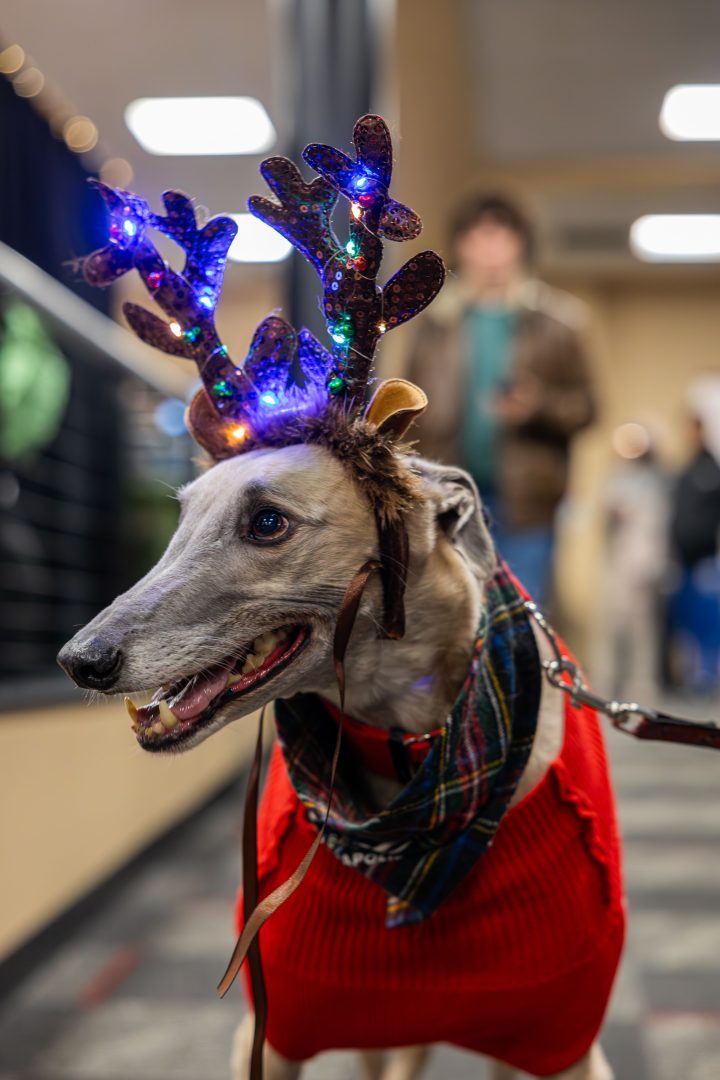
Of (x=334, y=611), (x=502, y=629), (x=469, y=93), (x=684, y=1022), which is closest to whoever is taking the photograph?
(x=334, y=611)

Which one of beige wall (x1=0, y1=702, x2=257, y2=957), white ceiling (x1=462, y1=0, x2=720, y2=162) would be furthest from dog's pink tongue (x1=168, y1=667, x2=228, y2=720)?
white ceiling (x1=462, y1=0, x2=720, y2=162)

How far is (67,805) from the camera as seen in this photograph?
7.10 ft

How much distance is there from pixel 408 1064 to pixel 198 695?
83 cm

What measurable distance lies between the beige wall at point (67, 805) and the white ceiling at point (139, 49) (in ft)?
9.32

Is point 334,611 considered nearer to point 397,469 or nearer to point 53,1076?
point 397,469

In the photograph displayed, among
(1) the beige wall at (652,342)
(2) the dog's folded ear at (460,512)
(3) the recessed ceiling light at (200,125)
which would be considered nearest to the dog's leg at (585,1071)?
(2) the dog's folded ear at (460,512)

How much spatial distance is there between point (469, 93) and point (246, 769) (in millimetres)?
4345

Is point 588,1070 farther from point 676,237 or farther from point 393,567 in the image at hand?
point 676,237

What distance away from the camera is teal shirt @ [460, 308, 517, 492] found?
2656 mm

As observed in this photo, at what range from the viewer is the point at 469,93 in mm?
6418

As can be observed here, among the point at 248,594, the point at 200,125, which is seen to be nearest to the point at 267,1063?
the point at 248,594

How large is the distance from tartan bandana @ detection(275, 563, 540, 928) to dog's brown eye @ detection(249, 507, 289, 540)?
0.18 meters

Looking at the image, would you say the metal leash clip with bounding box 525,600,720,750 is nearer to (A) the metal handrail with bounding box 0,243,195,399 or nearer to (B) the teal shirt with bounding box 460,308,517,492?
(A) the metal handrail with bounding box 0,243,195,399

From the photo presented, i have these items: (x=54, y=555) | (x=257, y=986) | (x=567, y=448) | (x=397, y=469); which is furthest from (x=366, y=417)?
(x=54, y=555)
